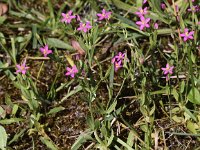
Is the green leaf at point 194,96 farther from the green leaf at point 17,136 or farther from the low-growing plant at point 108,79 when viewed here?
the green leaf at point 17,136

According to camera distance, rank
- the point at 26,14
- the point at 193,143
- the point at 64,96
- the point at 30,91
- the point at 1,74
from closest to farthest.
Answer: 1. the point at 193,143
2. the point at 30,91
3. the point at 64,96
4. the point at 1,74
5. the point at 26,14

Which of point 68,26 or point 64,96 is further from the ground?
point 68,26

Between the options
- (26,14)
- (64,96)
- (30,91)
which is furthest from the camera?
(26,14)

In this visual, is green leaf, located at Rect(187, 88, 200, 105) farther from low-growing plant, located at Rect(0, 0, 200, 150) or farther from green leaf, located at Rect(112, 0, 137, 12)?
green leaf, located at Rect(112, 0, 137, 12)

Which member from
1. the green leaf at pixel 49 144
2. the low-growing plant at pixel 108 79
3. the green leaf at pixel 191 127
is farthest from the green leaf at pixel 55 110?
the green leaf at pixel 191 127

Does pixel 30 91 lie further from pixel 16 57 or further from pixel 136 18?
pixel 136 18

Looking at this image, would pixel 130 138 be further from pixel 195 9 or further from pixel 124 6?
pixel 124 6

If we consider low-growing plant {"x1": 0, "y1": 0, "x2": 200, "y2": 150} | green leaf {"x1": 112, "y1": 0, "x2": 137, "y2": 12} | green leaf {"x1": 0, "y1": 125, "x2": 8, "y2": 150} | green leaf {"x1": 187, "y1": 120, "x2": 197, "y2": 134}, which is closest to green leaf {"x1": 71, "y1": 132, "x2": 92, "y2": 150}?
low-growing plant {"x1": 0, "y1": 0, "x2": 200, "y2": 150}

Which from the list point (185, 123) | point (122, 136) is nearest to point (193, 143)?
point (185, 123)
